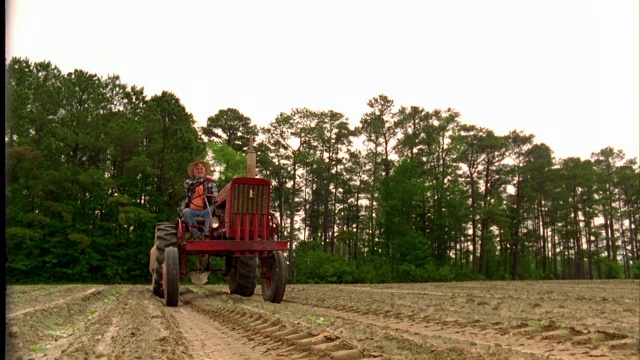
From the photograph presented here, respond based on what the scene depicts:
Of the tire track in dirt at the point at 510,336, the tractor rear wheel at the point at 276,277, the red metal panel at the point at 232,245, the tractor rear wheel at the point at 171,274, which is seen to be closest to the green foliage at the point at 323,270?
the tractor rear wheel at the point at 276,277

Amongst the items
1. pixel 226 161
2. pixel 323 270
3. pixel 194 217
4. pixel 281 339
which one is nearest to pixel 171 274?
pixel 194 217

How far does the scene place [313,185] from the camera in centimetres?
4606

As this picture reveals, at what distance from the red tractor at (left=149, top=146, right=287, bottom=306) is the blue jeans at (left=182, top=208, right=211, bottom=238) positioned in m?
0.09

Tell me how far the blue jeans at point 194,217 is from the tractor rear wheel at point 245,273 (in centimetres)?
111

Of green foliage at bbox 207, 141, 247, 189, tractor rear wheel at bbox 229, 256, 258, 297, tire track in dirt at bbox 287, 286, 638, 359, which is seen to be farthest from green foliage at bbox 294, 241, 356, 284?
tire track in dirt at bbox 287, 286, 638, 359

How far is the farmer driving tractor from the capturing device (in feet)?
28.6

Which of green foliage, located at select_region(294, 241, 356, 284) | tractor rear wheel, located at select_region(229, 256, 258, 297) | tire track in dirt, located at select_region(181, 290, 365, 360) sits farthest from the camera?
green foliage, located at select_region(294, 241, 356, 284)

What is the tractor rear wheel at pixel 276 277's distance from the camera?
8.34 meters

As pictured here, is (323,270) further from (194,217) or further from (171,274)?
(171,274)

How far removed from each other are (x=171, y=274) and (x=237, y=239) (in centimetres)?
119

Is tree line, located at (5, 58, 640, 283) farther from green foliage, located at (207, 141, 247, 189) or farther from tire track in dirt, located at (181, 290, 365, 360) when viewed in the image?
tire track in dirt, located at (181, 290, 365, 360)

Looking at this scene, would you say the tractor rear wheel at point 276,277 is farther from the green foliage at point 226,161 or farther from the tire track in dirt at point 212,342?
the green foliage at point 226,161

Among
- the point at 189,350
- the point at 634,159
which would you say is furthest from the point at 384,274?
the point at 634,159

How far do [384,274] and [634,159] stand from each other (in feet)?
108
